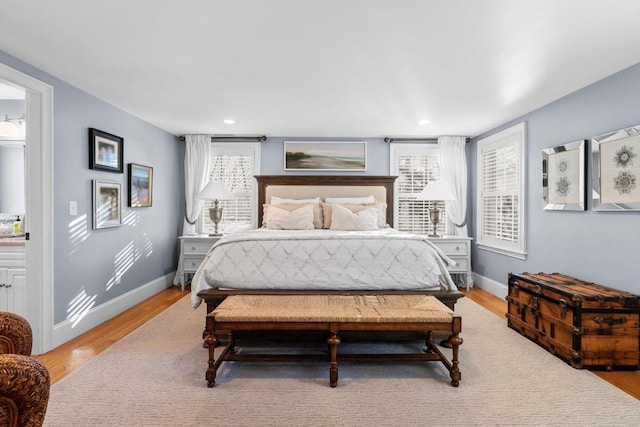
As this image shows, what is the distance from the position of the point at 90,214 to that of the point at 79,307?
37.1 inches

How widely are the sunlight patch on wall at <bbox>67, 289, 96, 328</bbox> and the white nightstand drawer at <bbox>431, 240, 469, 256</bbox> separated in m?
4.44

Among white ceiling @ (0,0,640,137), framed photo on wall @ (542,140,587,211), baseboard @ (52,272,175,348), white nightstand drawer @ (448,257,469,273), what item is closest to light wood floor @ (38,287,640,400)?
baseboard @ (52,272,175,348)

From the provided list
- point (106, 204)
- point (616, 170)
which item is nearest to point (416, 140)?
point (616, 170)

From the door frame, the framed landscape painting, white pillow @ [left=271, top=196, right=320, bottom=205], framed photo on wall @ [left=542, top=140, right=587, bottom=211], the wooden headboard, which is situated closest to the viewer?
the door frame

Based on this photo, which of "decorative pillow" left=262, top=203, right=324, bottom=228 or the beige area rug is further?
"decorative pillow" left=262, top=203, right=324, bottom=228

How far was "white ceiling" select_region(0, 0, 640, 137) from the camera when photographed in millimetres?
1998

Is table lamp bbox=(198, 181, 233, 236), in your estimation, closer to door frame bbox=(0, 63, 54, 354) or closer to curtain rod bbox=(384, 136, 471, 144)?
door frame bbox=(0, 63, 54, 354)

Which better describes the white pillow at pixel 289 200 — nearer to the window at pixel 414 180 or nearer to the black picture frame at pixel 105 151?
the window at pixel 414 180

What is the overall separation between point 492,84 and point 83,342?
4.55 meters

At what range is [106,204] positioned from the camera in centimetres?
376

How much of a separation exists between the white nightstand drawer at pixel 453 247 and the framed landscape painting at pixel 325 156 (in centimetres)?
169

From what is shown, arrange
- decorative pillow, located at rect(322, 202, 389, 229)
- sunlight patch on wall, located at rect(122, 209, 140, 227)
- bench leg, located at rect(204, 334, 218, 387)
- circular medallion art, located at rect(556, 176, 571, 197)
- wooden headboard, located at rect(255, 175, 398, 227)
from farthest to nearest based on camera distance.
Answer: wooden headboard, located at rect(255, 175, 398, 227) → decorative pillow, located at rect(322, 202, 389, 229) → sunlight patch on wall, located at rect(122, 209, 140, 227) → circular medallion art, located at rect(556, 176, 571, 197) → bench leg, located at rect(204, 334, 218, 387)

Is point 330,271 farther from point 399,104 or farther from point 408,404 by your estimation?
point 399,104

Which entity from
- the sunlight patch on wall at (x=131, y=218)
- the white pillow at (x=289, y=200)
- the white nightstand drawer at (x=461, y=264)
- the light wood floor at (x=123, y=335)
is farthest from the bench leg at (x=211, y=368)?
the white nightstand drawer at (x=461, y=264)
